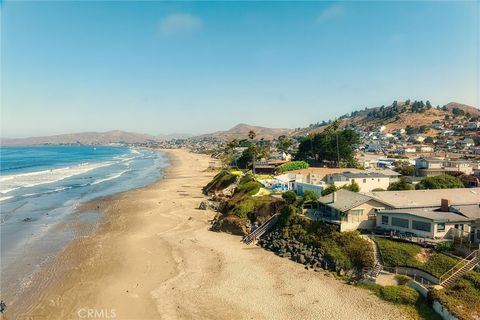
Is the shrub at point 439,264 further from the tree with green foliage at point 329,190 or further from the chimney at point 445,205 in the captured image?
the tree with green foliage at point 329,190

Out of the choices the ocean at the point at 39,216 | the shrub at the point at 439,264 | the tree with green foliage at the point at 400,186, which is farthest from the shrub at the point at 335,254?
the ocean at the point at 39,216

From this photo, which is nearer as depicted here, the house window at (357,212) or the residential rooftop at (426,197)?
the house window at (357,212)

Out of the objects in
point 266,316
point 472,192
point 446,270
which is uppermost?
point 472,192

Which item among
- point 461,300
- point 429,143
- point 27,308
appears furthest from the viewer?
point 429,143

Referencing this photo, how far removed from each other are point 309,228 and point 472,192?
663 inches

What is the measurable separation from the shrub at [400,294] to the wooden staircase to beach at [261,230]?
13806 mm

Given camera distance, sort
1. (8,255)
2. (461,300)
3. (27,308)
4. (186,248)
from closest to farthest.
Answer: (461,300)
(27,308)
(8,255)
(186,248)

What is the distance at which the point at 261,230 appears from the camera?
35.9 meters

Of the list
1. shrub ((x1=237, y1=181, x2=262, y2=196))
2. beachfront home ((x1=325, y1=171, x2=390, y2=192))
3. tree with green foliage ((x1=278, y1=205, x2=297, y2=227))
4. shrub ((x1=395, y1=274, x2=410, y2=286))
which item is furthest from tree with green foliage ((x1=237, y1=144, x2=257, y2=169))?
shrub ((x1=395, y1=274, x2=410, y2=286))

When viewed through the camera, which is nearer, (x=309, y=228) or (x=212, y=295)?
(x=212, y=295)

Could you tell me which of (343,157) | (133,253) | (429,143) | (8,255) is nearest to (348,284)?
(133,253)

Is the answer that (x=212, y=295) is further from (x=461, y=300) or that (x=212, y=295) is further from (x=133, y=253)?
(x=461, y=300)

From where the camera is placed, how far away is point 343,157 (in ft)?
226

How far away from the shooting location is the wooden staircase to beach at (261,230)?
3503 centimetres
